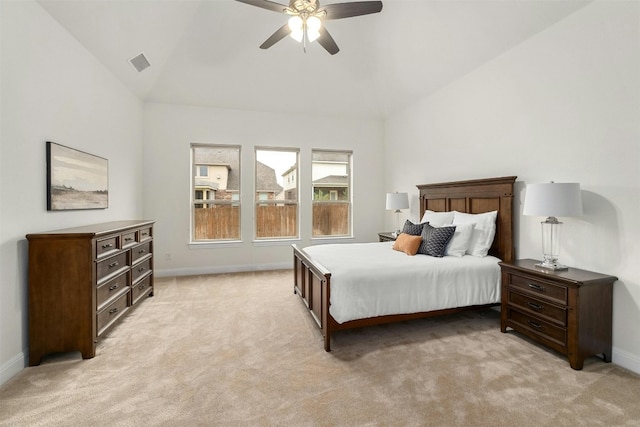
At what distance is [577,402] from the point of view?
6.16ft

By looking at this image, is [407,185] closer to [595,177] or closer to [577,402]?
[595,177]

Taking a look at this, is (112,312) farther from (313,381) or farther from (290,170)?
(290,170)

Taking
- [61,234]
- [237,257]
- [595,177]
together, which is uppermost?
[595,177]

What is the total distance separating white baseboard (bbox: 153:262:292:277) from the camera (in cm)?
498

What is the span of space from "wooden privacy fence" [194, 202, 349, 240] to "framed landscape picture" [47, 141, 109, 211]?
174cm

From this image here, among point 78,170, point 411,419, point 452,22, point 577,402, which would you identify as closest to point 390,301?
point 411,419

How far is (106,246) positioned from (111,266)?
22 centimetres

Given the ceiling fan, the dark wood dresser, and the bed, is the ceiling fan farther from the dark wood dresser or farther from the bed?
the dark wood dresser

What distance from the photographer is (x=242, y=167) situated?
5266 mm

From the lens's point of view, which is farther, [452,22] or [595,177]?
[452,22]

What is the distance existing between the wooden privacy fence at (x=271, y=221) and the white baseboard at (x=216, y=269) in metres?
0.53

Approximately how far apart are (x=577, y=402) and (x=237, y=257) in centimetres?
464

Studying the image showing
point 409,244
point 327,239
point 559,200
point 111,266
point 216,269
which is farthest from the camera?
point 327,239

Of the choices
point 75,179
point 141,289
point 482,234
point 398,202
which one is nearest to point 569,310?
point 482,234
